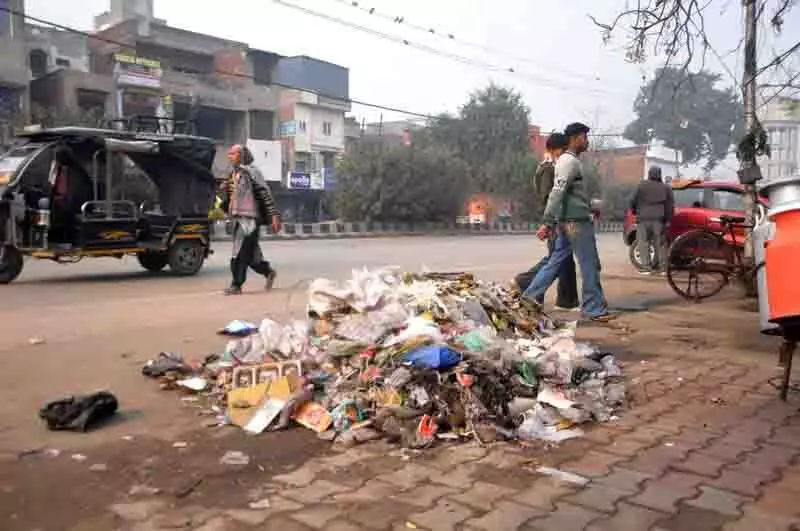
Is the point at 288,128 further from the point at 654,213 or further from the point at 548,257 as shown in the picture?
the point at 548,257

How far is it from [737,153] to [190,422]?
6707mm

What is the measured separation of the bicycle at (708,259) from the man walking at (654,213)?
2543 millimetres

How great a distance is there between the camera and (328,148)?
44594 mm

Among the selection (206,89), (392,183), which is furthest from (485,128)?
(206,89)

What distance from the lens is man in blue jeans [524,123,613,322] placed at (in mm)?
6777

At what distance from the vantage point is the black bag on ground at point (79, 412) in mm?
3486

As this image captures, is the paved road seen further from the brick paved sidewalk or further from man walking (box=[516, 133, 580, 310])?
man walking (box=[516, 133, 580, 310])

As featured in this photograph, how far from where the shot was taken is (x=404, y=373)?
3.69 metres

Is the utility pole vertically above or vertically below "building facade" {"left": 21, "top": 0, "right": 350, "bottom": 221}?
below

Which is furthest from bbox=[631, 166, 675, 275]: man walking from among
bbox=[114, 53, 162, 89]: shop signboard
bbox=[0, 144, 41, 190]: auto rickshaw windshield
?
bbox=[114, 53, 162, 89]: shop signboard

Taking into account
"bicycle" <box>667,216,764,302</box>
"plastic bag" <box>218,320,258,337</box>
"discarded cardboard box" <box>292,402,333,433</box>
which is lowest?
"discarded cardboard box" <box>292,402,333,433</box>

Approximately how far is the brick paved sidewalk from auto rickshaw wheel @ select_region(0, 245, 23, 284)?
8285mm

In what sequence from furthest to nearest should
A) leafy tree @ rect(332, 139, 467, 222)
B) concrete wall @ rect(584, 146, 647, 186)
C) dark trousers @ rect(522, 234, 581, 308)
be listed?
concrete wall @ rect(584, 146, 647, 186)
leafy tree @ rect(332, 139, 467, 222)
dark trousers @ rect(522, 234, 581, 308)

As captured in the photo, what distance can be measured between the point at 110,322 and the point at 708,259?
20.9 ft
